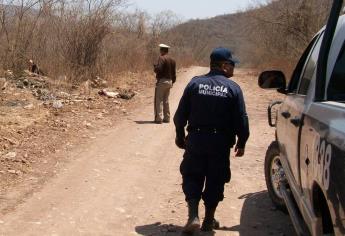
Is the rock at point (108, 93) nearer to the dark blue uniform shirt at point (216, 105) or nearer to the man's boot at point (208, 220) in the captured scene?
the man's boot at point (208, 220)

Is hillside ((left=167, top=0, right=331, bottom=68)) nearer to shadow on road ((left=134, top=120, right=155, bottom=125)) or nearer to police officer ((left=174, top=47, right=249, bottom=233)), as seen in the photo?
shadow on road ((left=134, top=120, right=155, bottom=125))

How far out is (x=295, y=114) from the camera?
14.5 feet

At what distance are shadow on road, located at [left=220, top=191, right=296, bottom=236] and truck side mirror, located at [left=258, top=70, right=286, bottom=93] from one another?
4.35 ft

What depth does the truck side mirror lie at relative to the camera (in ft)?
18.0

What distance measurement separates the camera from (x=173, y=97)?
57.5 ft

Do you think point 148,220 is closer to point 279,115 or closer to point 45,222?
point 45,222

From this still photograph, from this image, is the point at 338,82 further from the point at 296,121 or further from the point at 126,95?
the point at 126,95

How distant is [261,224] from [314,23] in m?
20.7

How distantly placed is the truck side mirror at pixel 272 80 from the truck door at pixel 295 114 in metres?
0.20

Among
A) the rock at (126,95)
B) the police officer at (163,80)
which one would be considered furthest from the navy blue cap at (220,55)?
the rock at (126,95)

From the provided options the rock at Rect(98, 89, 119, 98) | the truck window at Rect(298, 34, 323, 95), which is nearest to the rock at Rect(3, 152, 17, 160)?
the truck window at Rect(298, 34, 323, 95)

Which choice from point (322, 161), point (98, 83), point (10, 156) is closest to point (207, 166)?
point (322, 161)

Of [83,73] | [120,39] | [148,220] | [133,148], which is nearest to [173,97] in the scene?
[83,73]

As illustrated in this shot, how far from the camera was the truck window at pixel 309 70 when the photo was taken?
4.39 metres
